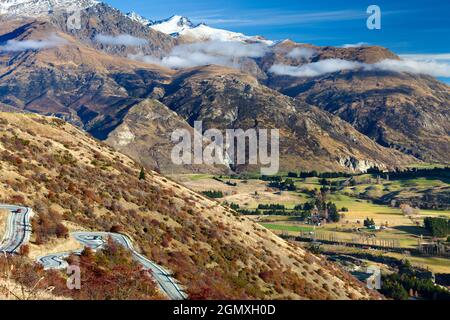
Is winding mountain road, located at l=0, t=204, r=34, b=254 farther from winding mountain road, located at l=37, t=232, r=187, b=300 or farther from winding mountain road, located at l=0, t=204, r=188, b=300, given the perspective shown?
winding mountain road, located at l=37, t=232, r=187, b=300

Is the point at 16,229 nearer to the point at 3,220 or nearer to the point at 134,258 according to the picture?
the point at 3,220

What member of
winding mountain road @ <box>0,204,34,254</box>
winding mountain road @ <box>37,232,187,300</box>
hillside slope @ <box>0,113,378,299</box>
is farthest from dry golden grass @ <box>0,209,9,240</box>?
winding mountain road @ <box>37,232,187,300</box>

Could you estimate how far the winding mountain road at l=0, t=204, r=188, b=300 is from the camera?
131ft

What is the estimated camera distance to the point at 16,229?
147ft

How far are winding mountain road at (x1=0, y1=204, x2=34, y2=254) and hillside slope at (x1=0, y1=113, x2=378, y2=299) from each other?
209 centimetres

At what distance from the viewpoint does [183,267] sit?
51750 millimetres

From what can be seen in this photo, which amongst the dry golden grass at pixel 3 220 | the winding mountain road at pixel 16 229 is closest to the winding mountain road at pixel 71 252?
the winding mountain road at pixel 16 229

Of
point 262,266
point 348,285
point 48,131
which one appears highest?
point 48,131

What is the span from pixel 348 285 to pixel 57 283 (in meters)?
63.7

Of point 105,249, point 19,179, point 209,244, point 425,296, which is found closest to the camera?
point 105,249
